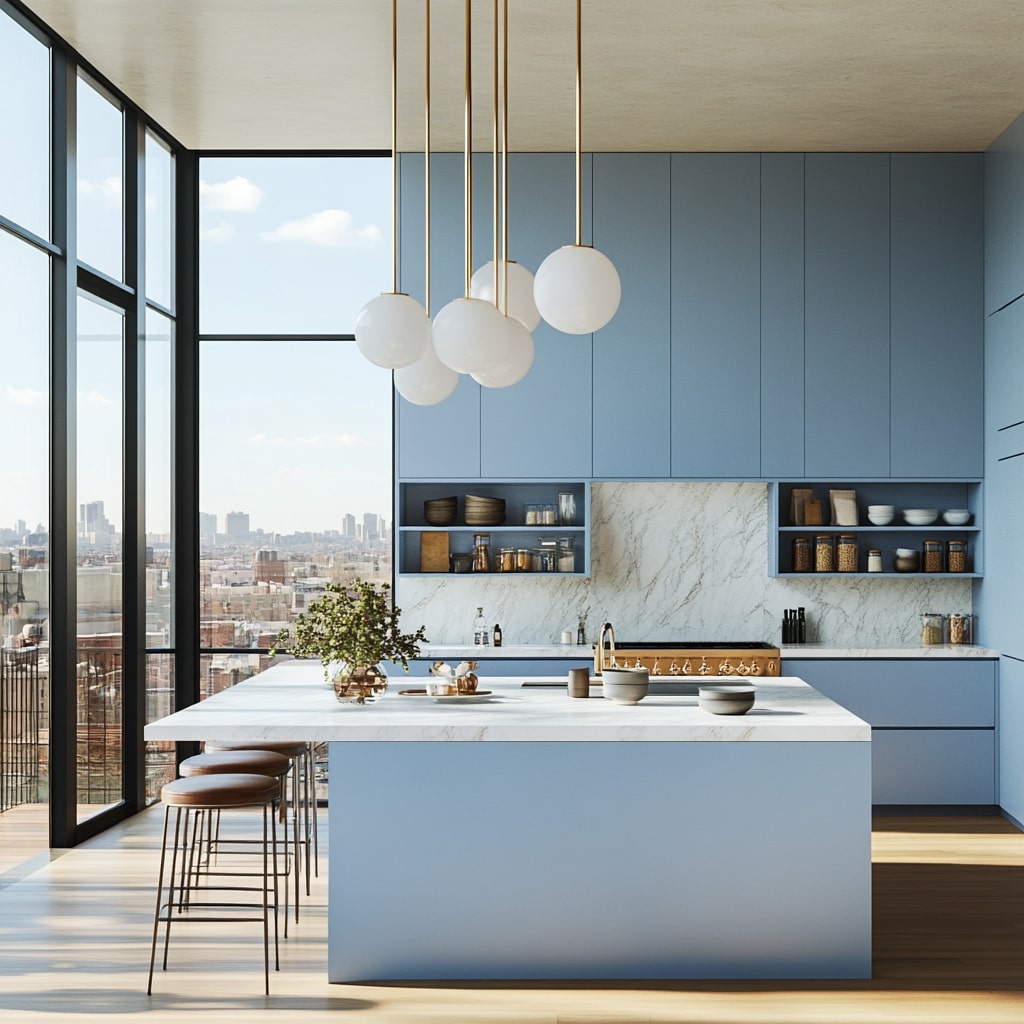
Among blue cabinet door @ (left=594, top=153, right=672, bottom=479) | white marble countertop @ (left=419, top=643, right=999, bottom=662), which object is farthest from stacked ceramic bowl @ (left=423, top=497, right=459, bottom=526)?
blue cabinet door @ (left=594, top=153, right=672, bottom=479)

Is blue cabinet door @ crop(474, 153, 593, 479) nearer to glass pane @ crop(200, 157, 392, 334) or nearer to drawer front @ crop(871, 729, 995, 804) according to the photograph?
glass pane @ crop(200, 157, 392, 334)

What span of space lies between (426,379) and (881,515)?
131 inches

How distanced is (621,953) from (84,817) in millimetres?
2819

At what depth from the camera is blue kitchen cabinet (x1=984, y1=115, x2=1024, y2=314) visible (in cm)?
572

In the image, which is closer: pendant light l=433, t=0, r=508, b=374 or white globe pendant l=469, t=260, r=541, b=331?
pendant light l=433, t=0, r=508, b=374

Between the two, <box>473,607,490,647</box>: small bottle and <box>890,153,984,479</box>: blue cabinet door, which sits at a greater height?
<box>890,153,984,479</box>: blue cabinet door

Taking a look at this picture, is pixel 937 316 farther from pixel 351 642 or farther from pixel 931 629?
pixel 351 642

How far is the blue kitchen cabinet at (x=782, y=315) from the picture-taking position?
20.5 feet

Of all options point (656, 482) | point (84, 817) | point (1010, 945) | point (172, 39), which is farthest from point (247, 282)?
point (1010, 945)

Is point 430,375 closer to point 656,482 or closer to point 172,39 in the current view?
point 172,39

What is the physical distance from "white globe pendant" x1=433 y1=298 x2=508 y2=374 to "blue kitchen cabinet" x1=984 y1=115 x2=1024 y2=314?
3400 millimetres

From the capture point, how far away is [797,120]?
229 inches

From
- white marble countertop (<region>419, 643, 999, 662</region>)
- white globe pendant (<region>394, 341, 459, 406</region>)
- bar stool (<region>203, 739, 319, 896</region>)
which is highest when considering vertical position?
white globe pendant (<region>394, 341, 459, 406</region>)

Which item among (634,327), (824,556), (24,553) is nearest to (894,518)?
(824,556)
